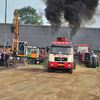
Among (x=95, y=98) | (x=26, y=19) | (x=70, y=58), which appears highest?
(x=26, y=19)

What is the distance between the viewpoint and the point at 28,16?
86500mm

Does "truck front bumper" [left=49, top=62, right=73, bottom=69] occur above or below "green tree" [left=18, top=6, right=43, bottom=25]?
below

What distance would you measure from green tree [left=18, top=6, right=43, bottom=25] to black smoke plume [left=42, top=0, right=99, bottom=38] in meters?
58.9

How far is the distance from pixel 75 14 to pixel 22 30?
79.0 ft

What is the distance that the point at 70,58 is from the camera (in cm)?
1730

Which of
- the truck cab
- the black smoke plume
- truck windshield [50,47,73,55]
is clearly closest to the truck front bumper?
the truck cab

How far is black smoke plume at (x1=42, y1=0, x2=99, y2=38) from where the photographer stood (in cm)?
2352

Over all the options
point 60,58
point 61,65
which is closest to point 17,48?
point 60,58

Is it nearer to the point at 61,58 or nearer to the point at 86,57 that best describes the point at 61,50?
the point at 61,58

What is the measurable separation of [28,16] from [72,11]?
64.8 meters

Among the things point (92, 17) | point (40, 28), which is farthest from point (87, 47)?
point (40, 28)

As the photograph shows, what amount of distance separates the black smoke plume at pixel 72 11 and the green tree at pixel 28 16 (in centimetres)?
5893

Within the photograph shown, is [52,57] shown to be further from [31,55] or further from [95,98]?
[31,55]

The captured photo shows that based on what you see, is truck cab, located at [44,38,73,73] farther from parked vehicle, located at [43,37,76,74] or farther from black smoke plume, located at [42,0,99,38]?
black smoke plume, located at [42,0,99,38]
